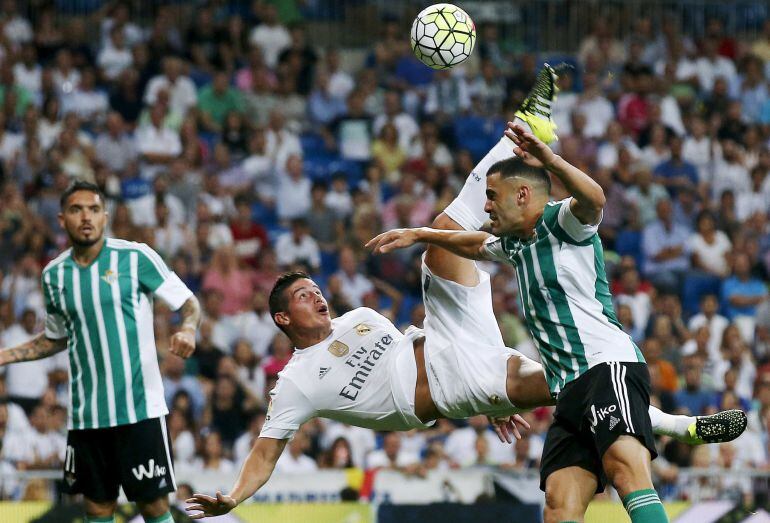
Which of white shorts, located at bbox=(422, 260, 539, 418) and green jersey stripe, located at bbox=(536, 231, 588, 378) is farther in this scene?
white shorts, located at bbox=(422, 260, 539, 418)

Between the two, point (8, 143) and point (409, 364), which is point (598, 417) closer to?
point (409, 364)

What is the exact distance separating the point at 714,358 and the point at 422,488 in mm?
4203

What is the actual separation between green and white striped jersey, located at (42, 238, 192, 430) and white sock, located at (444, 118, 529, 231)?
162cm

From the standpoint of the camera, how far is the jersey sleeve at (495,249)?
6.46m

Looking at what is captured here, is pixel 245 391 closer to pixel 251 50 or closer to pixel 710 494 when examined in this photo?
pixel 710 494

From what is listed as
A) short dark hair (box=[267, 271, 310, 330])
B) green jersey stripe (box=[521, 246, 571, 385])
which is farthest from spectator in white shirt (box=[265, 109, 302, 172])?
green jersey stripe (box=[521, 246, 571, 385])

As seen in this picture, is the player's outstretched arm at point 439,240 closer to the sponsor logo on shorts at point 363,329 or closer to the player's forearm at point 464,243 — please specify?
the player's forearm at point 464,243

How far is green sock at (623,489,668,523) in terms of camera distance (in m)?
5.77

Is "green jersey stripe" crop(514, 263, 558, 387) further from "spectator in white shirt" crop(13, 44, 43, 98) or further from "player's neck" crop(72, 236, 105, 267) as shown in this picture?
"spectator in white shirt" crop(13, 44, 43, 98)

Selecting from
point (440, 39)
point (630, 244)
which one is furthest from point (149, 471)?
point (630, 244)

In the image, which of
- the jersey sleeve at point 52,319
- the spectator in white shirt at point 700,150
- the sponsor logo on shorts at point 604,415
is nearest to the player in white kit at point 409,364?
the sponsor logo on shorts at point 604,415

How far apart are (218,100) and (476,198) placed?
8364 millimetres

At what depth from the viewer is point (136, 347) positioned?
23.6ft

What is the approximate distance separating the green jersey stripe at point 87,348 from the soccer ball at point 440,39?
2640 millimetres
